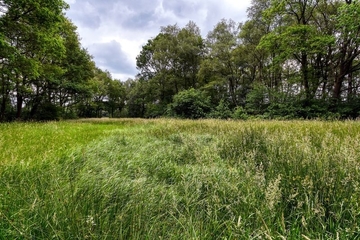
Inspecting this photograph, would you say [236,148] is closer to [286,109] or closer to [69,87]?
[286,109]

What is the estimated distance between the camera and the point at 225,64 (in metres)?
24.7

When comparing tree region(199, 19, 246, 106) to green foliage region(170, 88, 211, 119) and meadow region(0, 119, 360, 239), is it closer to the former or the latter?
green foliage region(170, 88, 211, 119)

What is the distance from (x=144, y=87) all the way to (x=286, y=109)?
2276cm

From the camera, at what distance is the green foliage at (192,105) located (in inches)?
915

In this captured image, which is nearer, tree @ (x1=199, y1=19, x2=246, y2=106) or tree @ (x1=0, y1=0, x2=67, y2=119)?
tree @ (x1=0, y1=0, x2=67, y2=119)

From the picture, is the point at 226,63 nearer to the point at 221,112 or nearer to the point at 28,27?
the point at 221,112

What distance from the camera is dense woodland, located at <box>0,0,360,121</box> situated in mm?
10727

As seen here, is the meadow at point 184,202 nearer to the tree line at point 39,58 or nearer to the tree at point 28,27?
the tree line at point 39,58

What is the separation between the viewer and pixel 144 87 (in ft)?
105

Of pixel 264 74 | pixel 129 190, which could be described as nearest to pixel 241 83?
pixel 264 74

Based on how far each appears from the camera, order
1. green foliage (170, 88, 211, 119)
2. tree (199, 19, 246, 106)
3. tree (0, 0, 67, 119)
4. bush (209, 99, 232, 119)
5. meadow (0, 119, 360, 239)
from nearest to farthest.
→ meadow (0, 119, 360, 239), tree (0, 0, 67, 119), bush (209, 99, 232, 119), green foliage (170, 88, 211, 119), tree (199, 19, 246, 106)

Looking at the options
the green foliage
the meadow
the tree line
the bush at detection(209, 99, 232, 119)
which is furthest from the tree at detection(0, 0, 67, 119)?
the bush at detection(209, 99, 232, 119)

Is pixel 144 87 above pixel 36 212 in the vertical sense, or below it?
above

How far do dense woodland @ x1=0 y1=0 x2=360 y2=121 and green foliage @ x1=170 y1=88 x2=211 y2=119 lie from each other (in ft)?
0.43
